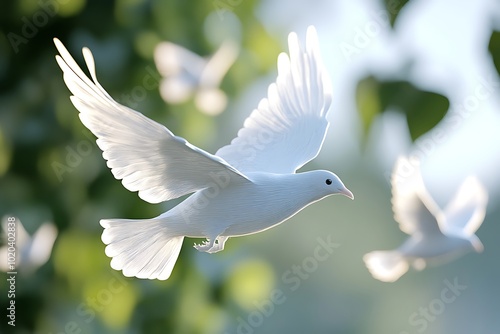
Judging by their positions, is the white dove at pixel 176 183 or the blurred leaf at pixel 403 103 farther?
the white dove at pixel 176 183

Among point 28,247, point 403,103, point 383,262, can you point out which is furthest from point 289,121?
point 28,247

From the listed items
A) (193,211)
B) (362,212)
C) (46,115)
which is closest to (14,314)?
(46,115)

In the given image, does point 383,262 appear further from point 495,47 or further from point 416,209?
point 495,47

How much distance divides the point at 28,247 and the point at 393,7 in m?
1.45

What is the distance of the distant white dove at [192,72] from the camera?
1.53 metres

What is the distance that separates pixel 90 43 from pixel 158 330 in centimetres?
77

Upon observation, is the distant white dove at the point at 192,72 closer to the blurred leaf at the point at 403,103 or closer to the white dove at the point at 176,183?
the white dove at the point at 176,183

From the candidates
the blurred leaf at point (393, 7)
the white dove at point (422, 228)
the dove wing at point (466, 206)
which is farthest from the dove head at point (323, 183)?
the dove wing at point (466, 206)

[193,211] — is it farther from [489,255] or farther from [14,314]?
[489,255]

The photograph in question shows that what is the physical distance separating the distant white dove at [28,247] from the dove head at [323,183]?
1106 mm

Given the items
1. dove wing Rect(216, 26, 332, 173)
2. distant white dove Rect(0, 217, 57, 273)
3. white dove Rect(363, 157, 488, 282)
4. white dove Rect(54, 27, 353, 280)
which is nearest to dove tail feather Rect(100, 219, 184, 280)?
white dove Rect(54, 27, 353, 280)

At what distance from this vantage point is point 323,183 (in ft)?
2.28

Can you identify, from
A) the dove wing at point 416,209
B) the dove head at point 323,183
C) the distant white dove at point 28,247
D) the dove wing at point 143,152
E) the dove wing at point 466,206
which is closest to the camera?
the dove wing at point 143,152

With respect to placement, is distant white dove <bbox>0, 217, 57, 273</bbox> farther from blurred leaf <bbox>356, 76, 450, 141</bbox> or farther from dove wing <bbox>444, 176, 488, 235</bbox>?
blurred leaf <bbox>356, 76, 450, 141</bbox>
